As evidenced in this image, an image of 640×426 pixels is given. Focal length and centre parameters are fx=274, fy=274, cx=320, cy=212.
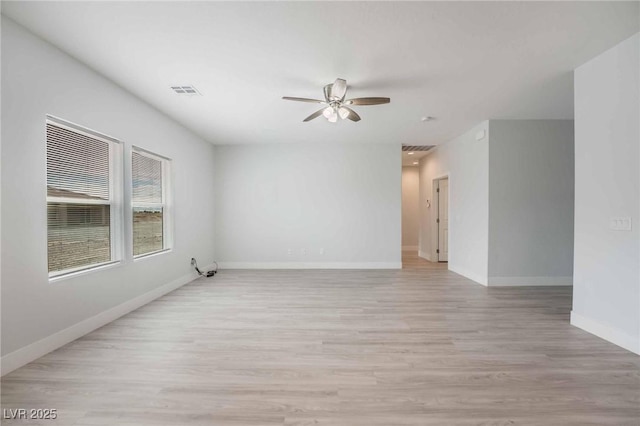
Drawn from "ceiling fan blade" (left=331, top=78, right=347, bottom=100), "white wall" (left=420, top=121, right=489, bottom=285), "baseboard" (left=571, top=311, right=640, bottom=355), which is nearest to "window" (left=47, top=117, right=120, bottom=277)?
"ceiling fan blade" (left=331, top=78, right=347, bottom=100)

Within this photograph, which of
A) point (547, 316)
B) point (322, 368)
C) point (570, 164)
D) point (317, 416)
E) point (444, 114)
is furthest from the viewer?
point (570, 164)

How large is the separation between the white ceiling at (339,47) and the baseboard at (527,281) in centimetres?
271

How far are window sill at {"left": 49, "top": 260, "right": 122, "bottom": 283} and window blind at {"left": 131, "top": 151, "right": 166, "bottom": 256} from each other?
17.4 inches

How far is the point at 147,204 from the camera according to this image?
4.02 m

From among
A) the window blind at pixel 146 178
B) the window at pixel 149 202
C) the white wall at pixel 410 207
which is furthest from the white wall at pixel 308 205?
the white wall at pixel 410 207

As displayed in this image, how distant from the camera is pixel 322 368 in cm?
212

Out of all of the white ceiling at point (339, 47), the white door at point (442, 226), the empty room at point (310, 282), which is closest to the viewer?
the empty room at point (310, 282)

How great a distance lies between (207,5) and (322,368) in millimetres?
2829

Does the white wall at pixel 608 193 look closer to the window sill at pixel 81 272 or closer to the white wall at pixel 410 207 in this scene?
the window sill at pixel 81 272

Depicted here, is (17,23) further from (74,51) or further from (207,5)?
(207,5)

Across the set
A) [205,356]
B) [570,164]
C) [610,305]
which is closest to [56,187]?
[205,356]

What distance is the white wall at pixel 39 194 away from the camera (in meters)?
2.09

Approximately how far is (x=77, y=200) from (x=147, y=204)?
3.92 feet

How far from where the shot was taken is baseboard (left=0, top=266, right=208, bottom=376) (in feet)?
6.84
